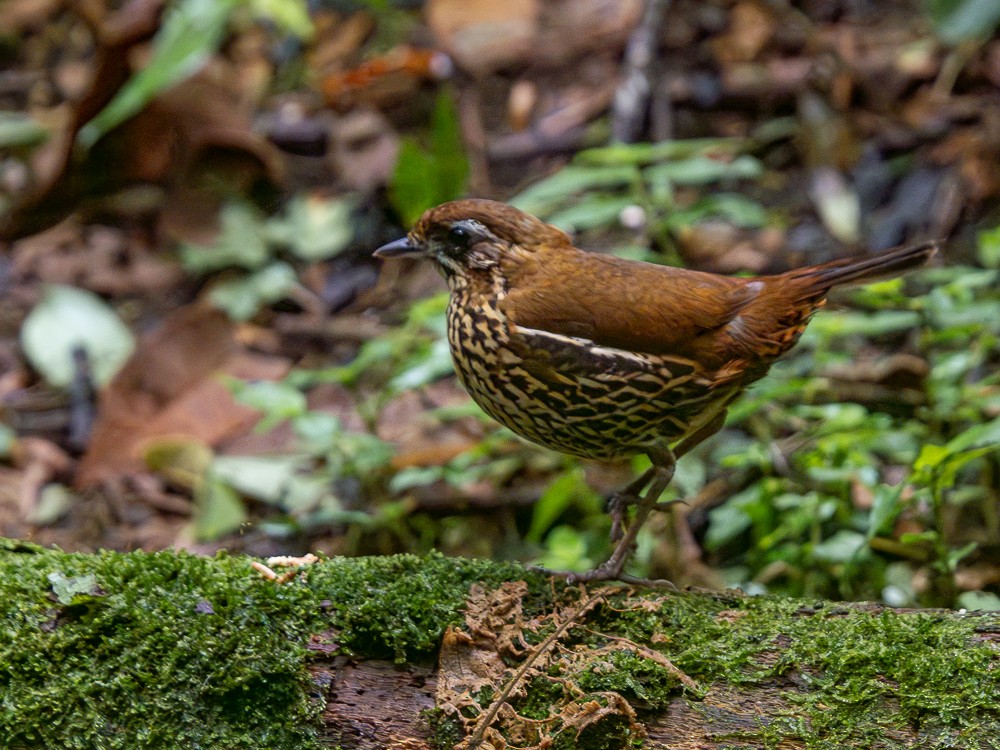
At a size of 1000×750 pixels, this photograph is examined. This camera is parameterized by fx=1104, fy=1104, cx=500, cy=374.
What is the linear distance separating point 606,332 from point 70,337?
376 centimetres

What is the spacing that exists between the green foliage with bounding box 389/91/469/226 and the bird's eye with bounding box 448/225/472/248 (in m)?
1.85

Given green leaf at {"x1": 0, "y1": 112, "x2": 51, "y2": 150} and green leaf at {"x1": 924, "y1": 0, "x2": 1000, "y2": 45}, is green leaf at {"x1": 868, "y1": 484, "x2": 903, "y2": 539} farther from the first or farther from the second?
green leaf at {"x1": 0, "y1": 112, "x2": 51, "y2": 150}

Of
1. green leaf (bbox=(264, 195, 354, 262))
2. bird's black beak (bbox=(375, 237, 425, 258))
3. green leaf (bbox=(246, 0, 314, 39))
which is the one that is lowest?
green leaf (bbox=(264, 195, 354, 262))

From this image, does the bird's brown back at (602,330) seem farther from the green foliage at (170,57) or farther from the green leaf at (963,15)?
the green foliage at (170,57)

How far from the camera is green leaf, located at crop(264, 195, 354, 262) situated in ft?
20.8

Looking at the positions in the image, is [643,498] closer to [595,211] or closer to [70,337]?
[595,211]

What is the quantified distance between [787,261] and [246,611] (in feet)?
13.5

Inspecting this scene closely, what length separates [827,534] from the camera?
3939mm

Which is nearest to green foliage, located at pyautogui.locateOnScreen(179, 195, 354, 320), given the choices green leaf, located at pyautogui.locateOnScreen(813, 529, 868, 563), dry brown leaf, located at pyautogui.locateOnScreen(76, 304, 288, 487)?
dry brown leaf, located at pyautogui.locateOnScreen(76, 304, 288, 487)

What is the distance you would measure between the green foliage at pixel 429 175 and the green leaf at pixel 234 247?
146 cm

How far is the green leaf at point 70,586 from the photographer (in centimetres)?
234

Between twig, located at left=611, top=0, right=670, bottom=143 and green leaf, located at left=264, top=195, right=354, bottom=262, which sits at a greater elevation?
twig, located at left=611, top=0, right=670, bottom=143

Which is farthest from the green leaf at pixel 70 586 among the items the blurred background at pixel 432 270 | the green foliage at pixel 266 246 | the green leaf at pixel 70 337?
the green foliage at pixel 266 246

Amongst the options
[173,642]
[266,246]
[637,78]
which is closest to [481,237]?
[173,642]
